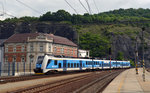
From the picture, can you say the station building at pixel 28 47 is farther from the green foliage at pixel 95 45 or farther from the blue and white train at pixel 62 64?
the green foliage at pixel 95 45

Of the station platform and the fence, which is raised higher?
the fence

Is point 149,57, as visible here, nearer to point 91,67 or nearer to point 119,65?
point 119,65

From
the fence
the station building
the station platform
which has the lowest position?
the station platform

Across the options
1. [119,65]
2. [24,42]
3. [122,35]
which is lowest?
[119,65]

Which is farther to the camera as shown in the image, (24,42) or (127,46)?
(127,46)

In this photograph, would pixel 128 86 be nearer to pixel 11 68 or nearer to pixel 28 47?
pixel 11 68

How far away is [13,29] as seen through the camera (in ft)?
476

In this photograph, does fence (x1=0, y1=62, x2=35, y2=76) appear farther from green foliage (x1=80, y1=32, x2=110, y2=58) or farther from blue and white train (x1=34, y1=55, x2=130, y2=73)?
green foliage (x1=80, y1=32, x2=110, y2=58)

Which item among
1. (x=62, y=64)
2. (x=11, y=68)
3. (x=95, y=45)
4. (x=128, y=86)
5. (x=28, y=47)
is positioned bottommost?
(x=128, y=86)

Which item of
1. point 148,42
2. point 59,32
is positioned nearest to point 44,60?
point 59,32

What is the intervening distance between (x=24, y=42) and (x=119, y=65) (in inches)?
1321

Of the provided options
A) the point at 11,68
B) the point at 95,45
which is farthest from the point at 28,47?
the point at 95,45

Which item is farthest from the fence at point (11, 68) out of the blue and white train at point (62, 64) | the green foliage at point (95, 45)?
the green foliage at point (95, 45)

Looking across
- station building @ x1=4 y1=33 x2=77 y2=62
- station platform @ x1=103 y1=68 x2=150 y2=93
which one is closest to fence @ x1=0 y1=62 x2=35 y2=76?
station platform @ x1=103 y1=68 x2=150 y2=93
